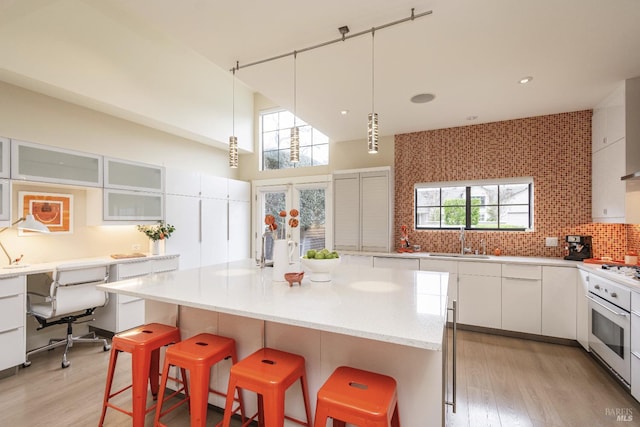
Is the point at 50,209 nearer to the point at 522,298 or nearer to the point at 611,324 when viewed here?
the point at 522,298

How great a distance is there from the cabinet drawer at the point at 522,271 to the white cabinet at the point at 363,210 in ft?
4.73

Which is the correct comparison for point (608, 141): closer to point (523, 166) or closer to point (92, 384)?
point (523, 166)

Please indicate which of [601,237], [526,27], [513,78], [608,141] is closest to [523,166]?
[608,141]

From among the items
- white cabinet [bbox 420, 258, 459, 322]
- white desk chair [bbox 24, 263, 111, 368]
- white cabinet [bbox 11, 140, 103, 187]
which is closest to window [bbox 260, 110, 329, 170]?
white cabinet [bbox 420, 258, 459, 322]

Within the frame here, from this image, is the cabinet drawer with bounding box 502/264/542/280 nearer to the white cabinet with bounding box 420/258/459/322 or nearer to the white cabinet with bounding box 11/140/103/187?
the white cabinet with bounding box 420/258/459/322

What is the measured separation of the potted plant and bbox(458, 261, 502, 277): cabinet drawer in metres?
3.94

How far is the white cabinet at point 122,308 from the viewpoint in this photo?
3.46 meters

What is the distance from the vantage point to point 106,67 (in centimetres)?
355

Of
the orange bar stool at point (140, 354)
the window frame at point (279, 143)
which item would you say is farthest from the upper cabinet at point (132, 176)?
the orange bar stool at point (140, 354)

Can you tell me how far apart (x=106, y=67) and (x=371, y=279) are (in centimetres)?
390

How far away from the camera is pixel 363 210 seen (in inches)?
177

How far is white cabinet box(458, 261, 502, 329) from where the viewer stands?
3539 millimetres

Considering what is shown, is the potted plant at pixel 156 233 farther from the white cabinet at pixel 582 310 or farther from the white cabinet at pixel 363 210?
the white cabinet at pixel 582 310

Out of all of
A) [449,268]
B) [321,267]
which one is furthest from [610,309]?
[321,267]
